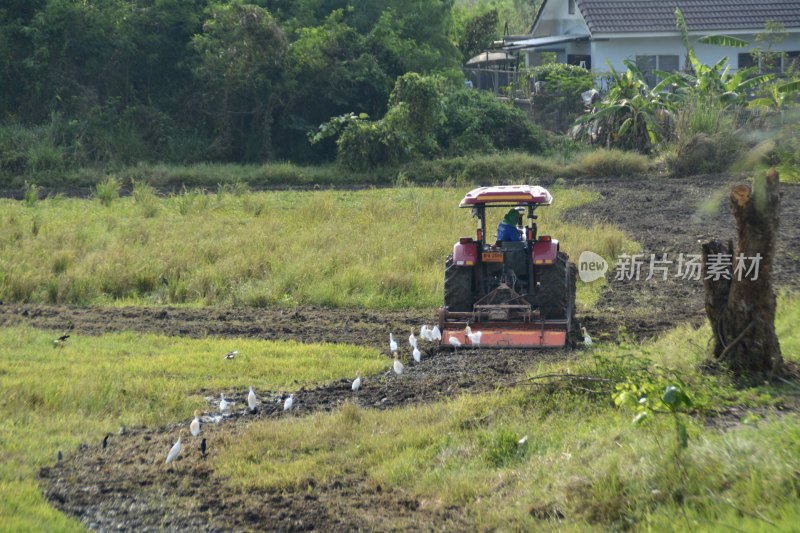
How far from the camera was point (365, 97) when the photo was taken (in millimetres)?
34219

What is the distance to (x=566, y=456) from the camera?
669 centimetres

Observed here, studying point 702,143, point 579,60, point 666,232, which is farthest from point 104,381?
point 579,60

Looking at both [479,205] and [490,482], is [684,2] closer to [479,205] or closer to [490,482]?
[479,205]

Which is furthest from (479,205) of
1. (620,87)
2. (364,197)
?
(620,87)

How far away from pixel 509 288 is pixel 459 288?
26.2 inches

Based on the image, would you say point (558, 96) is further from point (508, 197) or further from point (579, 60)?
point (508, 197)

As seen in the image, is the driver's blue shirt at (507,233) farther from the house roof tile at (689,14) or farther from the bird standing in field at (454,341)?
the house roof tile at (689,14)

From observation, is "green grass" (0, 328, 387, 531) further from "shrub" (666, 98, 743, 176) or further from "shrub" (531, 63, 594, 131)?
"shrub" (531, 63, 594, 131)

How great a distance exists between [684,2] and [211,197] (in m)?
22.7

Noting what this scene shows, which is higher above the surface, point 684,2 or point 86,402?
point 684,2

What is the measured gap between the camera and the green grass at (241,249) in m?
15.2

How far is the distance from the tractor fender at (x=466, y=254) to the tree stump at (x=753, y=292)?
442cm

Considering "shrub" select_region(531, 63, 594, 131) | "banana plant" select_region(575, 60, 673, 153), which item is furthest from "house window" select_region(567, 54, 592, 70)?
"banana plant" select_region(575, 60, 673, 153)

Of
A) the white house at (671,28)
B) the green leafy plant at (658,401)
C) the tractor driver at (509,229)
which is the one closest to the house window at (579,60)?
the white house at (671,28)
